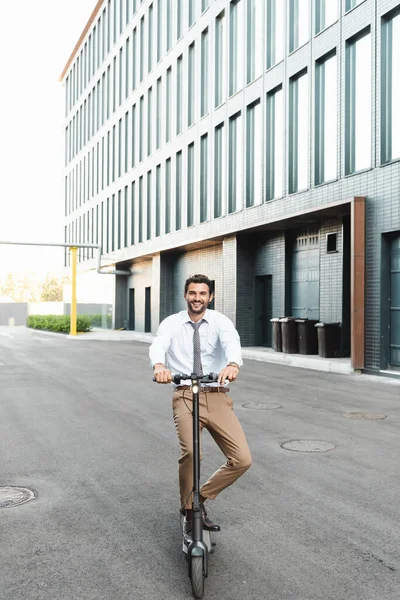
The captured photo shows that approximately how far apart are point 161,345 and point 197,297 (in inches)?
15.7

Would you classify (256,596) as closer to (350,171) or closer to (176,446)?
(176,446)

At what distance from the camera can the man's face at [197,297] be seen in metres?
4.32

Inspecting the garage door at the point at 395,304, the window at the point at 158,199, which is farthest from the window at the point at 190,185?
the garage door at the point at 395,304

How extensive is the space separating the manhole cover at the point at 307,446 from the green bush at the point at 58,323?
3211cm

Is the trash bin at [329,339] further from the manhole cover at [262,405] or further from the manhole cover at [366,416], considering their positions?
the manhole cover at [366,416]

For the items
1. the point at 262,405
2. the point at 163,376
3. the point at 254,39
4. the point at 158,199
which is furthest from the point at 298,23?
the point at 163,376

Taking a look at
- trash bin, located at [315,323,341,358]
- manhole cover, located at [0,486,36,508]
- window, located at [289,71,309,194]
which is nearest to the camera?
manhole cover, located at [0,486,36,508]

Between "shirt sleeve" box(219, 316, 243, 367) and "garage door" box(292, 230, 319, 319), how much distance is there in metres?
16.1

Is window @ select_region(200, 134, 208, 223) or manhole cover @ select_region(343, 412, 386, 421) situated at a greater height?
window @ select_region(200, 134, 208, 223)

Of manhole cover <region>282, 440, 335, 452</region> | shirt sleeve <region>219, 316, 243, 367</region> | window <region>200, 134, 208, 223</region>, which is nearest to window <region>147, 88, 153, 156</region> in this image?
window <region>200, 134, 208, 223</region>

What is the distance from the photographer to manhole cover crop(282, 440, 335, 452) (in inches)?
292

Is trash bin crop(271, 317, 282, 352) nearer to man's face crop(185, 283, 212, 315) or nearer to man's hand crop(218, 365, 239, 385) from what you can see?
man's face crop(185, 283, 212, 315)

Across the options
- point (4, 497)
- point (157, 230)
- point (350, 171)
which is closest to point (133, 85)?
point (157, 230)

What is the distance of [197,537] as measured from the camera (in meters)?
3.75
